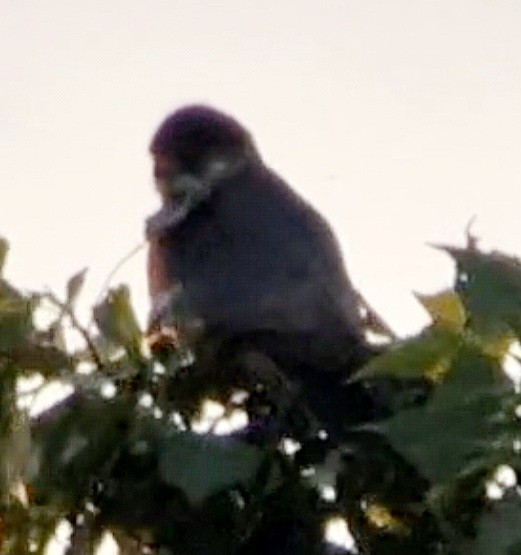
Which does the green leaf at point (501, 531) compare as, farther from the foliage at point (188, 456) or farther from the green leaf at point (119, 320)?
the green leaf at point (119, 320)

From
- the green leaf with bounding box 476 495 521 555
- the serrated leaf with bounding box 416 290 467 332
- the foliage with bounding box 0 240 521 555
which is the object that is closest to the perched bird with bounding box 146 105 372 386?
the foliage with bounding box 0 240 521 555

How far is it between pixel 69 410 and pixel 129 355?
10 cm

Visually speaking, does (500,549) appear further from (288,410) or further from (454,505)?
(288,410)

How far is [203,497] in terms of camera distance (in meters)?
1.27

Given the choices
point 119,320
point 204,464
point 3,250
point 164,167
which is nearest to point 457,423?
point 204,464

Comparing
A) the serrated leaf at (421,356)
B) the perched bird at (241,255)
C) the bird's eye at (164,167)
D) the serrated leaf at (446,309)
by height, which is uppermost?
the serrated leaf at (446,309)

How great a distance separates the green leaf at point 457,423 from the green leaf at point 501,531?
0.04 meters

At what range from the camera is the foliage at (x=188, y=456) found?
120cm

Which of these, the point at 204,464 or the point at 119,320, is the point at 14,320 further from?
the point at 204,464

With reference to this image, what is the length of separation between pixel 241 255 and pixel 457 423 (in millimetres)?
1553

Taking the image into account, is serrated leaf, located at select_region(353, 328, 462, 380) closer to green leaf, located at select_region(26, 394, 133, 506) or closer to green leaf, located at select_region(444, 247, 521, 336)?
green leaf, located at select_region(444, 247, 521, 336)

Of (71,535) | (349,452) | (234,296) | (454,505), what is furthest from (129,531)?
(234,296)

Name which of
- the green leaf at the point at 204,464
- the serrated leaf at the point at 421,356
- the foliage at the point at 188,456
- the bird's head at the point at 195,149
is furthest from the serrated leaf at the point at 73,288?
the bird's head at the point at 195,149

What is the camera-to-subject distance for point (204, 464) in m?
1.26
